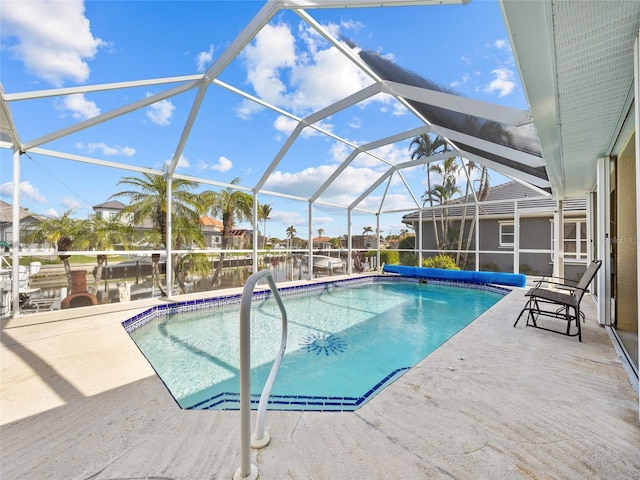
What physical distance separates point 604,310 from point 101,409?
6.54 m

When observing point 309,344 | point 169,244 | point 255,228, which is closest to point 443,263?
point 255,228

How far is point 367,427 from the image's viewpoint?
2.02 metres

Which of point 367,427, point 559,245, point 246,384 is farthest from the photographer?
point 559,245

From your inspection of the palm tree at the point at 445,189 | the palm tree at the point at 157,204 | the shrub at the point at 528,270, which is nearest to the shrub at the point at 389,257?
the palm tree at the point at 445,189

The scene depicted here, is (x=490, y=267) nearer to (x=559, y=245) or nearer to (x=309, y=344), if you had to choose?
(x=559, y=245)

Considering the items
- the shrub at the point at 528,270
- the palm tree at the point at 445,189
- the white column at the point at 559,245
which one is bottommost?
the shrub at the point at 528,270

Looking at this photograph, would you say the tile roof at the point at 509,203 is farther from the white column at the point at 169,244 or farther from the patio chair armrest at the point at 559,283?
the white column at the point at 169,244

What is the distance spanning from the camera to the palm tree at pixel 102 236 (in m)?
5.97

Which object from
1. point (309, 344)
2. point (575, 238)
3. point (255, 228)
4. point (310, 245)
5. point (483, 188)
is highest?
point (483, 188)

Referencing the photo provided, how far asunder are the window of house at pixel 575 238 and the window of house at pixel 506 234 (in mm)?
1795

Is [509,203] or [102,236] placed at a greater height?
[509,203]

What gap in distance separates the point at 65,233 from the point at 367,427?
21.9 feet

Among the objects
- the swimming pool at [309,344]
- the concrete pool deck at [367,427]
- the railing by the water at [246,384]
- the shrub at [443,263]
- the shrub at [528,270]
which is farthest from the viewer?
the shrub at [528,270]

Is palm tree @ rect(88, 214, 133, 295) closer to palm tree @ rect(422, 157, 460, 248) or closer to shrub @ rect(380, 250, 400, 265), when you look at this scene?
shrub @ rect(380, 250, 400, 265)
